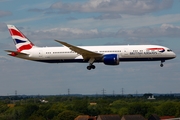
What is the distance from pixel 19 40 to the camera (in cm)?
11756

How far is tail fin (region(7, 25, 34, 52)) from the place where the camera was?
11588 centimetres

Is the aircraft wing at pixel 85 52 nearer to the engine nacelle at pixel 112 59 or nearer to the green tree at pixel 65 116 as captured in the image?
the engine nacelle at pixel 112 59

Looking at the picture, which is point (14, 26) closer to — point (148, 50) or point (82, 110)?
point (148, 50)

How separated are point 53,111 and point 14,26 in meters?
65.5

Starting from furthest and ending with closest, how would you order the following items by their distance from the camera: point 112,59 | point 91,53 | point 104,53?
point 104,53
point 91,53
point 112,59

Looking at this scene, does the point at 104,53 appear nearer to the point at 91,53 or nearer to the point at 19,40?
the point at 91,53

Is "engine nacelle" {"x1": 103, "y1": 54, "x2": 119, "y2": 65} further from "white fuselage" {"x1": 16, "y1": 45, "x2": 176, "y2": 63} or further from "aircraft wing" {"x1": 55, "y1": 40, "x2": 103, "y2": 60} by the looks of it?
"aircraft wing" {"x1": 55, "y1": 40, "x2": 103, "y2": 60}

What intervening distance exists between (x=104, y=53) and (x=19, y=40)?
1940 centimetres

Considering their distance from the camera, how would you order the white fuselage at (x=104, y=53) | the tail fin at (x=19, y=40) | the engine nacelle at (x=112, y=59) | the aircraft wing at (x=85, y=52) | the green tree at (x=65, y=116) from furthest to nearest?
the green tree at (x=65, y=116) < the tail fin at (x=19, y=40) < the aircraft wing at (x=85, y=52) < the engine nacelle at (x=112, y=59) < the white fuselage at (x=104, y=53)

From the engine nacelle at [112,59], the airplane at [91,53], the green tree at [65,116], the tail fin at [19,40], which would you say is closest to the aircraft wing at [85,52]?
the airplane at [91,53]

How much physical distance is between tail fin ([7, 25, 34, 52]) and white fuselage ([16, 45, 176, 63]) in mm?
1591

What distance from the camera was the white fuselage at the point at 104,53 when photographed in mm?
103812

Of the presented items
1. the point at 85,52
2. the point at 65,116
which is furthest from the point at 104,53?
the point at 65,116

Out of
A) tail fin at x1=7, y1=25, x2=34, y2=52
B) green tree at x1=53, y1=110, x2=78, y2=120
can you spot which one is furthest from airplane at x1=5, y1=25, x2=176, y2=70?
green tree at x1=53, y1=110, x2=78, y2=120
